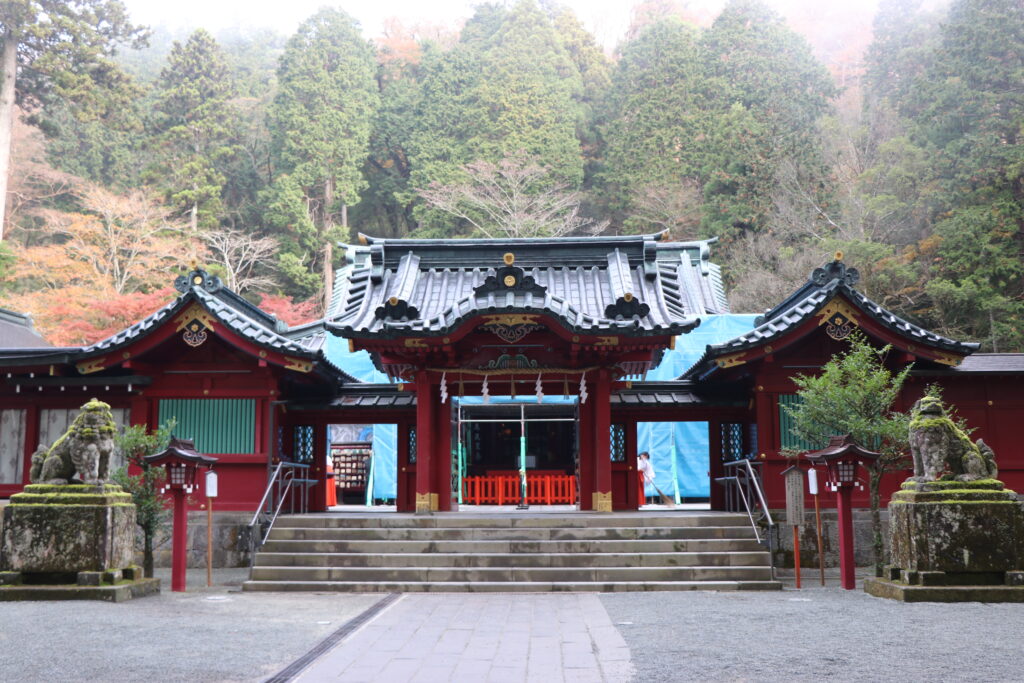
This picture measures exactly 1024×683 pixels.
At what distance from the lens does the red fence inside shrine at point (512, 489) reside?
64.2 ft

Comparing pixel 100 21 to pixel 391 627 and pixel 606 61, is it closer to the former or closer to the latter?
pixel 606 61

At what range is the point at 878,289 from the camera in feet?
107

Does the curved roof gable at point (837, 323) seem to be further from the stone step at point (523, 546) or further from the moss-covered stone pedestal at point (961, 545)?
the moss-covered stone pedestal at point (961, 545)

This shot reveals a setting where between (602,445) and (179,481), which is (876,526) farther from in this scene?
(179,481)

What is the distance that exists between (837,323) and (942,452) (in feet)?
15.2

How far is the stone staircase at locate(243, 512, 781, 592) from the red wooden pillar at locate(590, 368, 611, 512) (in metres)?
0.95

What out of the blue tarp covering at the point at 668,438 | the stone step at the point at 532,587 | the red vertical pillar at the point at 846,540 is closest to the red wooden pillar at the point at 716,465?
the red vertical pillar at the point at 846,540

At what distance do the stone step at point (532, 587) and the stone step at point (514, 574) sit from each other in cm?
17

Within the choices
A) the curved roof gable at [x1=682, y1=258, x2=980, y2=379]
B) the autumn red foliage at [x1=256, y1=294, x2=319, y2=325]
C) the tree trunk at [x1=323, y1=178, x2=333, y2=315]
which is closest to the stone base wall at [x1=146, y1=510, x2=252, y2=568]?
the curved roof gable at [x1=682, y1=258, x2=980, y2=379]

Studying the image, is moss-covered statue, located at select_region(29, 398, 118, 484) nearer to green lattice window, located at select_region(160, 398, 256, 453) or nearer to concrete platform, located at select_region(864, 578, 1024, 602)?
green lattice window, located at select_region(160, 398, 256, 453)

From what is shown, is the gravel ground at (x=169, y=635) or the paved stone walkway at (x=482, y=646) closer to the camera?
the paved stone walkway at (x=482, y=646)

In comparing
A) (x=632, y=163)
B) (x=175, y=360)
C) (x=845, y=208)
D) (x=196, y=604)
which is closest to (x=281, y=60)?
(x=632, y=163)

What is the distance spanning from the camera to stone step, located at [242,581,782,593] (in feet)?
40.7

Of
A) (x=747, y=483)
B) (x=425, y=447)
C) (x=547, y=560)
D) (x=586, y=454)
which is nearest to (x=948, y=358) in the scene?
(x=747, y=483)
